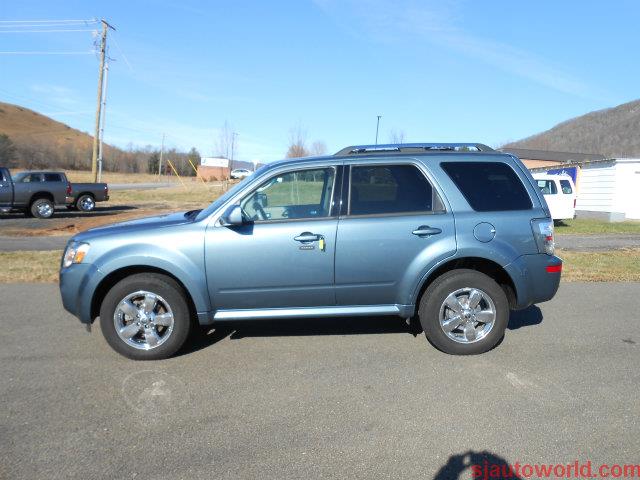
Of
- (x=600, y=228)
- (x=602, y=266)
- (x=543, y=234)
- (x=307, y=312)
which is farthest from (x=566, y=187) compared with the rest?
(x=307, y=312)

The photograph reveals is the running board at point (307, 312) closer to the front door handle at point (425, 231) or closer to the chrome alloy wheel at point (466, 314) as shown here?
the chrome alloy wheel at point (466, 314)

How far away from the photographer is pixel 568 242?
499 inches

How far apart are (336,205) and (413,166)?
85 centimetres

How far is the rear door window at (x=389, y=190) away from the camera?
4.54 meters

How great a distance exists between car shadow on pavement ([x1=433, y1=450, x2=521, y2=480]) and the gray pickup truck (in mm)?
19592

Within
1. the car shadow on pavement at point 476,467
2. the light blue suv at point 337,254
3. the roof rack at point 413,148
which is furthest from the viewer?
the roof rack at point 413,148

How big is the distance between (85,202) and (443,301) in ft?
67.4

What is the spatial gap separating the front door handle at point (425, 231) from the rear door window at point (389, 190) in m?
0.20

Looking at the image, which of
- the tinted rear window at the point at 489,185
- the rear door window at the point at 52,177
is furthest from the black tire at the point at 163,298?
the rear door window at the point at 52,177

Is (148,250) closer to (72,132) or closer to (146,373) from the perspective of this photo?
(146,373)

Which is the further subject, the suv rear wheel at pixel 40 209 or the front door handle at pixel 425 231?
the suv rear wheel at pixel 40 209

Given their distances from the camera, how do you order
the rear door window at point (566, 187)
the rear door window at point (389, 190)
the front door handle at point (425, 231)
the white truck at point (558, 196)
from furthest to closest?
the rear door window at point (566, 187)
the white truck at point (558, 196)
the rear door window at point (389, 190)
the front door handle at point (425, 231)

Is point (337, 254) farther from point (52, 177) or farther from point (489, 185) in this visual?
point (52, 177)

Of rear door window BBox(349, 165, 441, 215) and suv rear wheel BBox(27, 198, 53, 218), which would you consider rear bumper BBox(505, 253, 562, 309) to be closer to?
rear door window BBox(349, 165, 441, 215)
